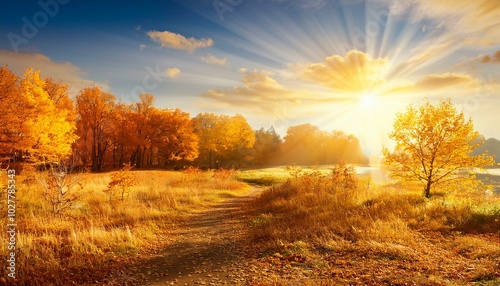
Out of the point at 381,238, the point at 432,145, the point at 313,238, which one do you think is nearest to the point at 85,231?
the point at 313,238

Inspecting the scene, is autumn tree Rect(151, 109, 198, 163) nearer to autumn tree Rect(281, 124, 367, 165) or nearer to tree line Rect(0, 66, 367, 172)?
tree line Rect(0, 66, 367, 172)

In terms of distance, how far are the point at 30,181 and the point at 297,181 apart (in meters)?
19.4

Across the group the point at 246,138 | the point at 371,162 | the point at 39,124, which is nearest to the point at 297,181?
the point at 39,124

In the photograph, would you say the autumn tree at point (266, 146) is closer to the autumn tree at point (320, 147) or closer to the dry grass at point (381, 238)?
the autumn tree at point (320, 147)

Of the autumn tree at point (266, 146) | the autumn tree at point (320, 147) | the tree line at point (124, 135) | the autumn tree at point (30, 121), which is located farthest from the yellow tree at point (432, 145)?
the autumn tree at point (320, 147)

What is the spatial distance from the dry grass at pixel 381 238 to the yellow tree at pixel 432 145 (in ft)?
9.81

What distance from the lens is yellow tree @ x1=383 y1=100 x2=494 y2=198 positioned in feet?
53.1

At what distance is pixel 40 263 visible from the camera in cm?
764

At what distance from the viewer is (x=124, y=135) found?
50.1 metres

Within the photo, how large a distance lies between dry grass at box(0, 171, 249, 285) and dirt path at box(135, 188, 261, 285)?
1061 mm

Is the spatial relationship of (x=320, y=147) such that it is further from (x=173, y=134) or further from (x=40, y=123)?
(x=40, y=123)

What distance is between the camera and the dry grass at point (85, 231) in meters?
7.49

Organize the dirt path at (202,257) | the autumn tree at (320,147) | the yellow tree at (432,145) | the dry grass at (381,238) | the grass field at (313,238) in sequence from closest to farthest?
the dry grass at (381,238)
the grass field at (313,238)
the dirt path at (202,257)
the yellow tree at (432,145)
the autumn tree at (320,147)

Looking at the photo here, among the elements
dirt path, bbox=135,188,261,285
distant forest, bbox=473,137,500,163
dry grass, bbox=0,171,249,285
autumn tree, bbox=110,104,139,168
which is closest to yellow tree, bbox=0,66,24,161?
dry grass, bbox=0,171,249,285
